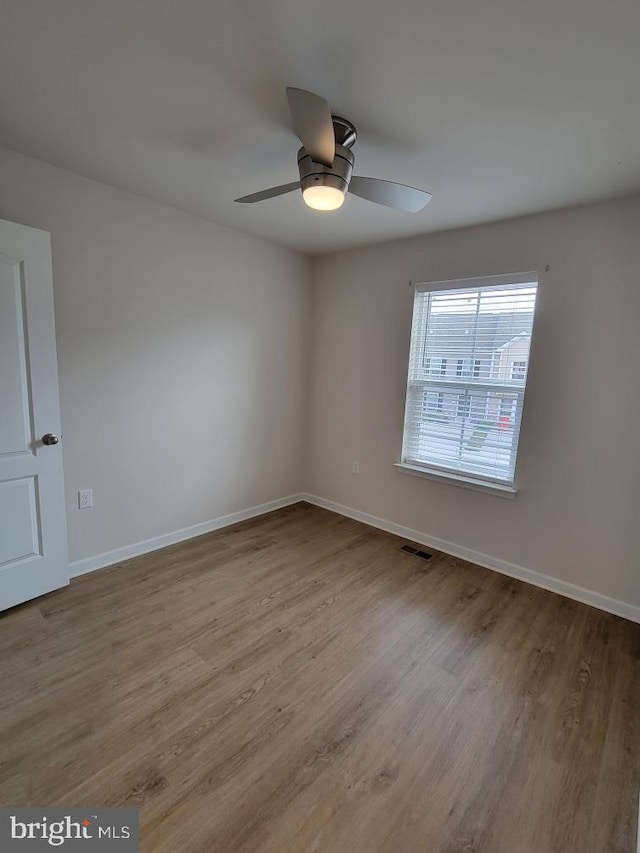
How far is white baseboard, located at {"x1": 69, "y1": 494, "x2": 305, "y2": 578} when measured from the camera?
8.64 feet

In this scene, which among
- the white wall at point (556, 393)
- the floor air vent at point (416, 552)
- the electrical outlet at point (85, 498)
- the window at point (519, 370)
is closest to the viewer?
the white wall at point (556, 393)

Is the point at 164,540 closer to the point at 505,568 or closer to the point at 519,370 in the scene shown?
the point at 505,568

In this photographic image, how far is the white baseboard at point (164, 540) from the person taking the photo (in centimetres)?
263

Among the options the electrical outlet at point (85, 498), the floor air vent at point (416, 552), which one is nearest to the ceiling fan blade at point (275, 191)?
the electrical outlet at point (85, 498)

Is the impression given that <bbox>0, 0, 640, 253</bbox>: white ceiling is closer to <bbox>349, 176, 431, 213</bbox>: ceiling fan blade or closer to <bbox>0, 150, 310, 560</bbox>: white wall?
<bbox>349, 176, 431, 213</bbox>: ceiling fan blade

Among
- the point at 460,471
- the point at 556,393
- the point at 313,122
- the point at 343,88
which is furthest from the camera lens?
the point at 460,471

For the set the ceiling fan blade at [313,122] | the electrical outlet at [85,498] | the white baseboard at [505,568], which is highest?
the ceiling fan blade at [313,122]

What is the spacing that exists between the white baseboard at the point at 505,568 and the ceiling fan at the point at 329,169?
2.46 metres

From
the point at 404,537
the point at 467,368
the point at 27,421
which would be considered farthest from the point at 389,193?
the point at 404,537

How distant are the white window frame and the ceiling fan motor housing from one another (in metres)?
1.47

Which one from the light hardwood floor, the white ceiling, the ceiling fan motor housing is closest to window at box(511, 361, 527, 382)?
the white ceiling

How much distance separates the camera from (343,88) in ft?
4.90

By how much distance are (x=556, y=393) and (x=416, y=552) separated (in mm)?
1572

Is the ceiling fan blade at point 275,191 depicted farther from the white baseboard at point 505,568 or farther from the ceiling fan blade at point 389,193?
the white baseboard at point 505,568
